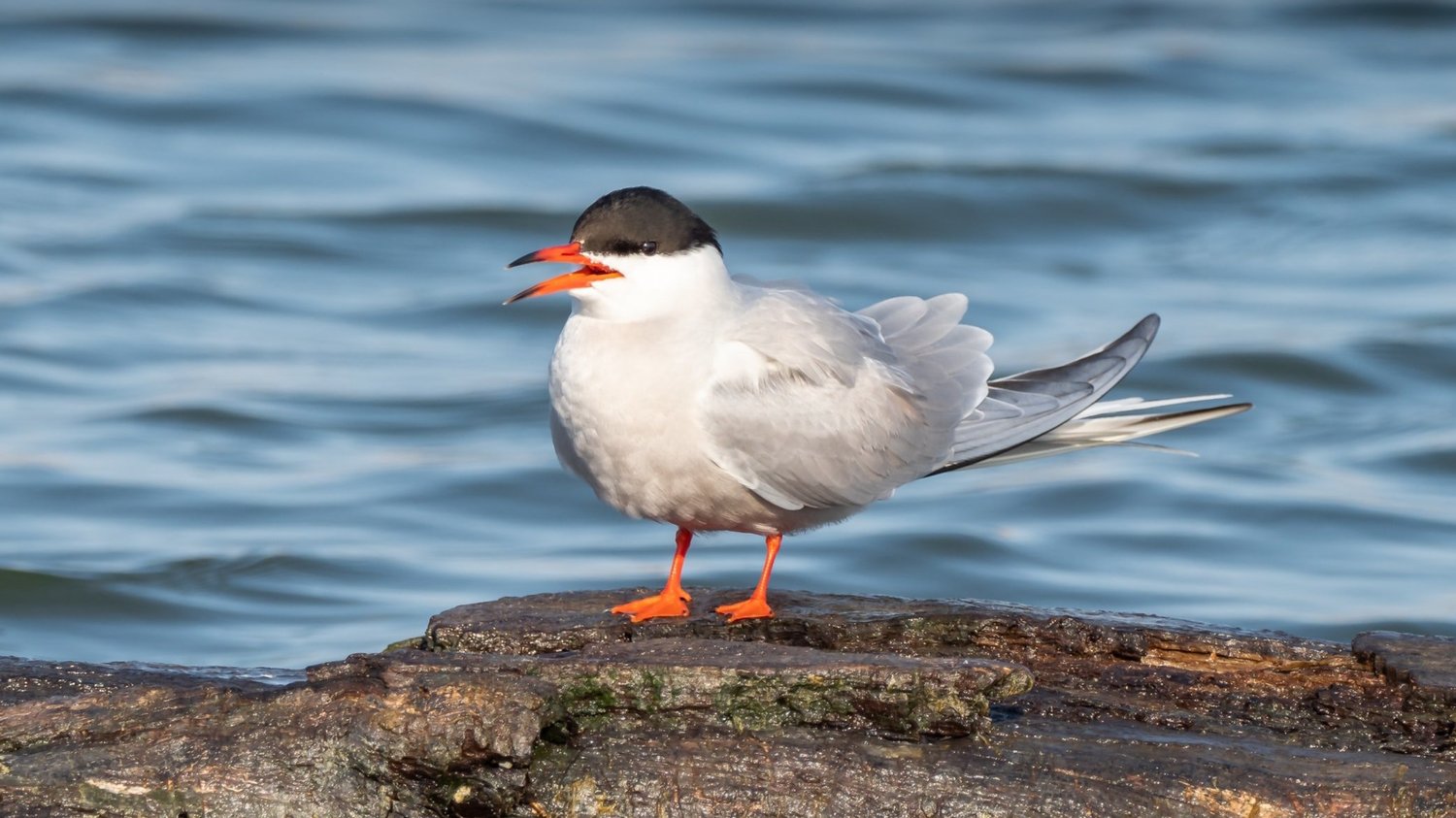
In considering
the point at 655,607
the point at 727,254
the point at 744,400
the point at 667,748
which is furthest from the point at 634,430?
the point at 727,254

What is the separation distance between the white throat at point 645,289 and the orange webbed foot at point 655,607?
796mm

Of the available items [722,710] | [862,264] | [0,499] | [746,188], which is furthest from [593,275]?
[746,188]

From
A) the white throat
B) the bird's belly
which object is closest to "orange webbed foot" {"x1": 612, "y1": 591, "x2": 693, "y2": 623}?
the bird's belly

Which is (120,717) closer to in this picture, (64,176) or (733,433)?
(733,433)

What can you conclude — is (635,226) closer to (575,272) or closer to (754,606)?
(575,272)

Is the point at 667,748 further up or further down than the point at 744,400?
further down

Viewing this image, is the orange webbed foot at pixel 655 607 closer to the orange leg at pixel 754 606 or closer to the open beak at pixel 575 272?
the orange leg at pixel 754 606

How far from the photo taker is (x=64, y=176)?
1669 cm

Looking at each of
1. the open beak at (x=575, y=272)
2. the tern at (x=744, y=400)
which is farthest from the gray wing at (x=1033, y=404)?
the open beak at (x=575, y=272)

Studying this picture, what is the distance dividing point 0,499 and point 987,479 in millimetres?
5760

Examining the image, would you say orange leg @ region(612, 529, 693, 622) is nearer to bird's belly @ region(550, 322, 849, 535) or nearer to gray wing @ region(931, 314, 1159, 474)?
bird's belly @ region(550, 322, 849, 535)

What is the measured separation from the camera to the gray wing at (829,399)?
215 inches

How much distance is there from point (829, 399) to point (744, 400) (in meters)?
0.40

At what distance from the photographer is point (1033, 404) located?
605 centimetres
